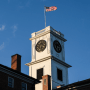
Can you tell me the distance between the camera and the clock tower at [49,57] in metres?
65.5

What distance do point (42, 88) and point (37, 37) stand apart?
78.8ft

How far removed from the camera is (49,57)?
65.6 metres

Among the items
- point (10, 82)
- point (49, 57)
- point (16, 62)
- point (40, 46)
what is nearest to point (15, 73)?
point (10, 82)

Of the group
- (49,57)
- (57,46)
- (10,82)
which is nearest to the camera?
(10,82)

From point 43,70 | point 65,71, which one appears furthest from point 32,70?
point 65,71

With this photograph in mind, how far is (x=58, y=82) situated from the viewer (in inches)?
2557

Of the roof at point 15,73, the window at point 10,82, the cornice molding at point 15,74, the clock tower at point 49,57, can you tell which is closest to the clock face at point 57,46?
the clock tower at point 49,57

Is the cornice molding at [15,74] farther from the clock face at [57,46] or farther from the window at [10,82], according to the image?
the clock face at [57,46]

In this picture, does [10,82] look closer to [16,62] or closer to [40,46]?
[16,62]

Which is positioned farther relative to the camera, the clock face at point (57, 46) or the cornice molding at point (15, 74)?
the clock face at point (57, 46)

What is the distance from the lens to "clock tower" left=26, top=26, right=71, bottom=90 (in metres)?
65.5

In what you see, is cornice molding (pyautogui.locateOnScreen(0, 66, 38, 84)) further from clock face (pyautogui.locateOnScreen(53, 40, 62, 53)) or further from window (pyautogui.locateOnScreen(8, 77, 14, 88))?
clock face (pyautogui.locateOnScreen(53, 40, 62, 53))

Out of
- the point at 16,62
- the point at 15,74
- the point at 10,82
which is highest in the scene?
the point at 16,62

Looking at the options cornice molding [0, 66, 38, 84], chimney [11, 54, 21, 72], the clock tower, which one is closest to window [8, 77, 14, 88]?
cornice molding [0, 66, 38, 84]
